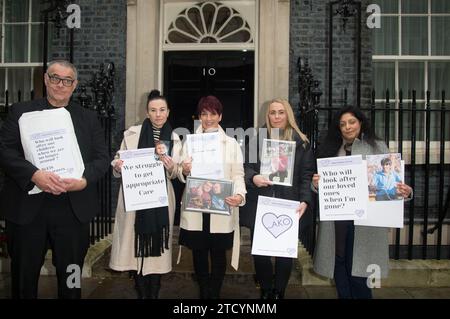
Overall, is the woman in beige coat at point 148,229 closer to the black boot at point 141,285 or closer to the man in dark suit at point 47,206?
the black boot at point 141,285

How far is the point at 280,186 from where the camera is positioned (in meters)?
3.16

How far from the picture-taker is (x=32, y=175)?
2.56m

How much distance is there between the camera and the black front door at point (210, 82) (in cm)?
637

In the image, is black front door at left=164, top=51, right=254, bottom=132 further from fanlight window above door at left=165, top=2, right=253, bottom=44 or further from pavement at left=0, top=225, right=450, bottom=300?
pavement at left=0, top=225, right=450, bottom=300

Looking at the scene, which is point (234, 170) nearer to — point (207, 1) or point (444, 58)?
point (207, 1)

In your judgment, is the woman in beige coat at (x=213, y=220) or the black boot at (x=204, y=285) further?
the black boot at (x=204, y=285)

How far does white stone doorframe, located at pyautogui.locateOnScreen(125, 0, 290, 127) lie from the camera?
6.11m

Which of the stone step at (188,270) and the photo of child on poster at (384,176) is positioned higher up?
the photo of child on poster at (384,176)

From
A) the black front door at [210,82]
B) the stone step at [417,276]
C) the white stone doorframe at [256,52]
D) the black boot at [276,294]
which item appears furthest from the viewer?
the black front door at [210,82]

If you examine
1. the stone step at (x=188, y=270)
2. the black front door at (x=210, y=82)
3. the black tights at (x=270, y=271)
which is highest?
the black front door at (x=210, y=82)

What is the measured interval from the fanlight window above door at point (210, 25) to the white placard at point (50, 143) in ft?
13.4

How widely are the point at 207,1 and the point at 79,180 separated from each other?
4560 mm

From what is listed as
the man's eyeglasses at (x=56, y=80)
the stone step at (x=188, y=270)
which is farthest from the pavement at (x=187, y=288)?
the man's eyeglasses at (x=56, y=80)
